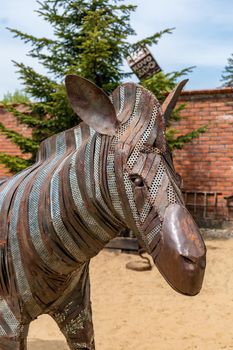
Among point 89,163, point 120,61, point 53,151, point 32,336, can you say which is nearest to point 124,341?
point 32,336

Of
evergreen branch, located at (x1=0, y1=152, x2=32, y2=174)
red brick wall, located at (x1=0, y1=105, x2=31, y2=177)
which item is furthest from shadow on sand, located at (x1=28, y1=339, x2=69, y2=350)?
red brick wall, located at (x1=0, y1=105, x2=31, y2=177)

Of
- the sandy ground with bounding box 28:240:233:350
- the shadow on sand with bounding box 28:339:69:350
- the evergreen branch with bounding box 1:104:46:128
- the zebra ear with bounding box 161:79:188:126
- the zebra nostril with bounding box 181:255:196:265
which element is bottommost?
the sandy ground with bounding box 28:240:233:350

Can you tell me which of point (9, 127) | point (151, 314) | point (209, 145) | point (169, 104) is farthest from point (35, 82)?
point (169, 104)

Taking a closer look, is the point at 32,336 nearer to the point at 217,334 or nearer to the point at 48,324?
the point at 48,324

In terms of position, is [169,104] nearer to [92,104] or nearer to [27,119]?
[92,104]

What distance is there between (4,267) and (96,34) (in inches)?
175

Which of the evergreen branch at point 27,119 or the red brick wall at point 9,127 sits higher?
the evergreen branch at point 27,119

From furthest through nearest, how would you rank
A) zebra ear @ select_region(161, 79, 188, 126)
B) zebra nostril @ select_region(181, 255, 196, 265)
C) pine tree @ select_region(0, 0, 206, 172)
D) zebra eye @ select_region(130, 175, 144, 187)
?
1. pine tree @ select_region(0, 0, 206, 172)
2. zebra ear @ select_region(161, 79, 188, 126)
3. zebra eye @ select_region(130, 175, 144, 187)
4. zebra nostril @ select_region(181, 255, 196, 265)

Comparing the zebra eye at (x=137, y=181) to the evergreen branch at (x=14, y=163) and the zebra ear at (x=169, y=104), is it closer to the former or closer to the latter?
the zebra ear at (x=169, y=104)

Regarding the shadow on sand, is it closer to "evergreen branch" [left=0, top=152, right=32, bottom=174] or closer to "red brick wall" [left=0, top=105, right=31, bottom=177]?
"evergreen branch" [left=0, top=152, right=32, bottom=174]

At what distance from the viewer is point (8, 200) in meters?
1.73

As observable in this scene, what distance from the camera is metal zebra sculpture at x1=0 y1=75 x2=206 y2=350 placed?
122 cm

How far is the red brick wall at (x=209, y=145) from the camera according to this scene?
6.54m

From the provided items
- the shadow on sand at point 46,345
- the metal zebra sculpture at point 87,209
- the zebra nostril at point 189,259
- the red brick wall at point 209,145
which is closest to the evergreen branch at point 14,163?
the red brick wall at point 209,145
